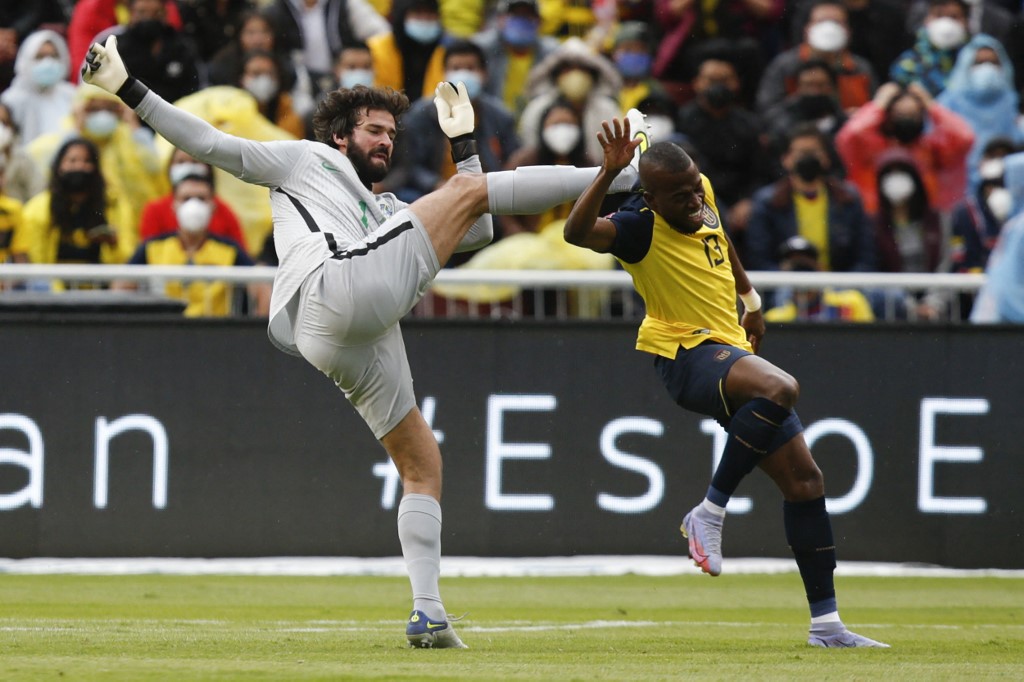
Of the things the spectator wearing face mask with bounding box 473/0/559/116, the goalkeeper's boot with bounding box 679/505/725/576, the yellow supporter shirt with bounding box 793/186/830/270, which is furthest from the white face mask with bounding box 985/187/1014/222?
the goalkeeper's boot with bounding box 679/505/725/576

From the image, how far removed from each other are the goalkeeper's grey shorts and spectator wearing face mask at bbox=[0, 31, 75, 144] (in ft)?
25.8

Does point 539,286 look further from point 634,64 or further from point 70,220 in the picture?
point 634,64

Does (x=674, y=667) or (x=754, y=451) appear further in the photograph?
(x=754, y=451)

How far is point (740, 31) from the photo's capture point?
14.8m

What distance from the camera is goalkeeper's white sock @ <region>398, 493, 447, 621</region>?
669 centimetres

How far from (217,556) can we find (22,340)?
183 cm

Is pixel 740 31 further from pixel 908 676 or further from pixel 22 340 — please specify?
pixel 908 676

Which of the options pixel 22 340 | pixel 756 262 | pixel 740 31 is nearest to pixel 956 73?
pixel 740 31

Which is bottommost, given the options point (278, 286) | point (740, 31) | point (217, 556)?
point (217, 556)

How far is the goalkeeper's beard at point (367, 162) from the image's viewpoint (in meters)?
7.10

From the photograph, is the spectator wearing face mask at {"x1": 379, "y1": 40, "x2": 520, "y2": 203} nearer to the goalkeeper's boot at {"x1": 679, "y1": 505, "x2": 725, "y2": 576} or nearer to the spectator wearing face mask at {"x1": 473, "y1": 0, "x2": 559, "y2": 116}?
the spectator wearing face mask at {"x1": 473, "y1": 0, "x2": 559, "y2": 116}

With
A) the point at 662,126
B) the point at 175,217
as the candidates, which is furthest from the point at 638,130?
the point at 662,126

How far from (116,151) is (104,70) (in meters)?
6.55

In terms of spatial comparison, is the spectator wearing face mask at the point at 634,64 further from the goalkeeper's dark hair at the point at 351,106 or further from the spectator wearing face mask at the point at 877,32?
the goalkeeper's dark hair at the point at 351,106
